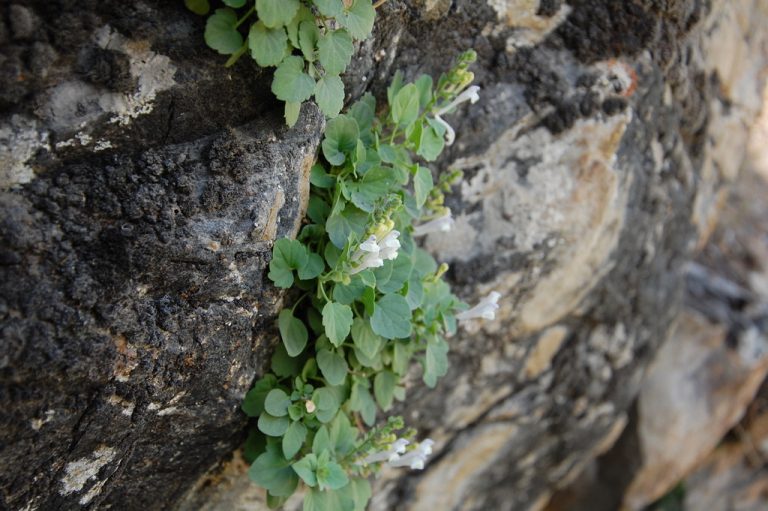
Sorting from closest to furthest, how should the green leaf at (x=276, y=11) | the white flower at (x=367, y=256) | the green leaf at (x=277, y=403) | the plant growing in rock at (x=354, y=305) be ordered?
the green leaf at (x=276, y=11) < the white flower at (x=367, y=256) < the plant growing in rock at (x=354, y=305) < the green leaf at (x=277, y=403)

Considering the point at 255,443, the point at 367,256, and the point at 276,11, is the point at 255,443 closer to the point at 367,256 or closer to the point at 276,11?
the point at 367,256

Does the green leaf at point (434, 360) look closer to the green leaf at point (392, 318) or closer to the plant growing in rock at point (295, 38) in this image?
the green leaf at point (392, 318)

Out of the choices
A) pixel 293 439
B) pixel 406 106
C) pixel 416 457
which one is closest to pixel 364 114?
pixel 406 106

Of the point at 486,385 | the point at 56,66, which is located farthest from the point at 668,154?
the point at 56,66

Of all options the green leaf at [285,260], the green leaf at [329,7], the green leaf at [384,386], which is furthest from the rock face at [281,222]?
the green leaf at [384,386]

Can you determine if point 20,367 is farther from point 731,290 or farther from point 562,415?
point 731,290

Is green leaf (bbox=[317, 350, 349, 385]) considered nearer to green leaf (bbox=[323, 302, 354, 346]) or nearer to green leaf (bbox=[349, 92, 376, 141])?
green leaf (bbox=[323, 302, 354, 346])

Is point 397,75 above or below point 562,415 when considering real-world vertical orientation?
above
